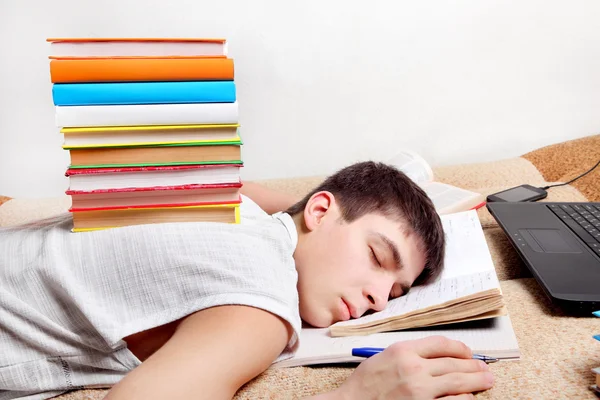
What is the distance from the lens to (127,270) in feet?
3.27

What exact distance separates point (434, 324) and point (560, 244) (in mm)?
445

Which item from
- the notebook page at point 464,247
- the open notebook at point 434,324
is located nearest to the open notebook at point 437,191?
the notebook page at point 464,247

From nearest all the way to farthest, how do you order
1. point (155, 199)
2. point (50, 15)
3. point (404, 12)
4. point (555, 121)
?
point (155, 199)
point (50, 15)
point (404, 12)
point (555, 121)

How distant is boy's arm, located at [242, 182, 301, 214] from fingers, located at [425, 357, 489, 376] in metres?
0.81

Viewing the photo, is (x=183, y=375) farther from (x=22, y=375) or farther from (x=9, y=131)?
(x=9, y=131)

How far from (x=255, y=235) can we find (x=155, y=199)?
178mm

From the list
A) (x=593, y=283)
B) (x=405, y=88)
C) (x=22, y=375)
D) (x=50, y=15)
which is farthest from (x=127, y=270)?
(x=405, y=88)

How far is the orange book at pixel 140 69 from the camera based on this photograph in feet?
3.22

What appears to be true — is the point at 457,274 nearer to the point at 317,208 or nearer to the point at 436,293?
the point at 436,293

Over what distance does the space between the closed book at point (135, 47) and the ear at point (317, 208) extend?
35 centimetres

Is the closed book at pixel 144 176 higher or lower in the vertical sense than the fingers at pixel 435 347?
higher

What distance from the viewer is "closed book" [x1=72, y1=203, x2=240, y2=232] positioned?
1061 millimetres

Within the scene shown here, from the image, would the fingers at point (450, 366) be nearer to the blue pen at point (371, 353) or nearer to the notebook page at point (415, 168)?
the blue pen at point (371, 353)

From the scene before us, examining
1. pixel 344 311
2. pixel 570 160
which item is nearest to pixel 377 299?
pixel 344 311
